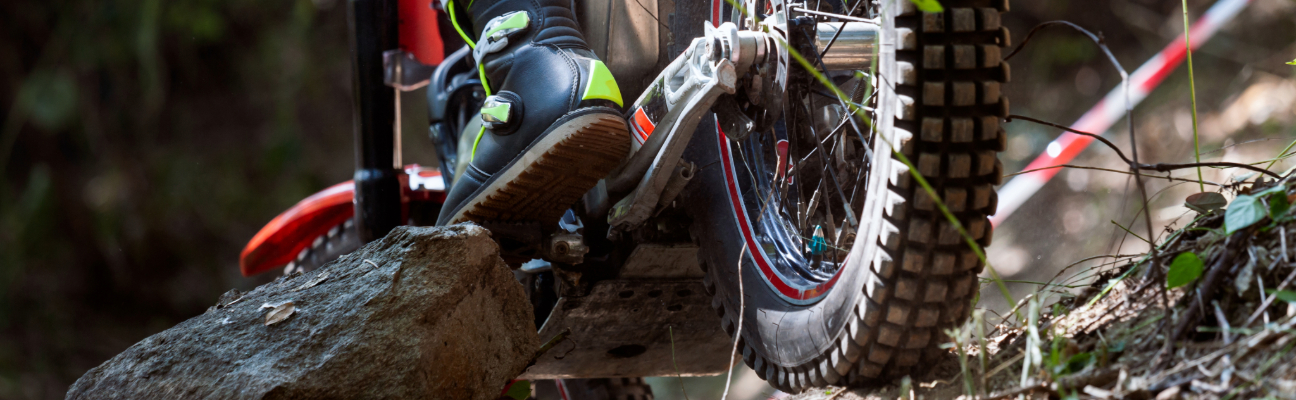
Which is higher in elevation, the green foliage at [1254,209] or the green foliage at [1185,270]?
the green foliage at [1254,209]

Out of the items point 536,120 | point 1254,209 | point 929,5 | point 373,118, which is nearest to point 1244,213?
point 1254,209

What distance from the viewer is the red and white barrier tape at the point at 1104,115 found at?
8.06ft

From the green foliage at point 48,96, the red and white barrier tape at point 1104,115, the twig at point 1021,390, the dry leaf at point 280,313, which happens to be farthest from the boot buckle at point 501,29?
the green foliage at point 48,96

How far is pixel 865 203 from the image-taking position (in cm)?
81

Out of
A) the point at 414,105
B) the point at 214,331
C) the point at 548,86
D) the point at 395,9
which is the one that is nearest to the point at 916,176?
the point at 548,86

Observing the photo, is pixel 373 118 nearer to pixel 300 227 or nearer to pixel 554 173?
pixel 300 227

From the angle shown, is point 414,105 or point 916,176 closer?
point 916,176

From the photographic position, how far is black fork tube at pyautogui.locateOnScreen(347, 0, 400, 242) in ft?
5.18

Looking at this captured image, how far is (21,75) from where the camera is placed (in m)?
3.32

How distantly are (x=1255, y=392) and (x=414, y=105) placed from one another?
363 centimetres

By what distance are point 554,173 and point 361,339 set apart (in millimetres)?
319

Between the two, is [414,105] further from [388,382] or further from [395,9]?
[388,382]

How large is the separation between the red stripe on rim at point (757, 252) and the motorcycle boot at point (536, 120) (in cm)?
13

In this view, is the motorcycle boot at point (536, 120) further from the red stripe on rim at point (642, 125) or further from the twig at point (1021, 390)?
the twig at point (1021, 390)
